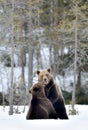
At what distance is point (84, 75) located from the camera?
85.9 feet

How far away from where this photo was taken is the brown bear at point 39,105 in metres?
9.88

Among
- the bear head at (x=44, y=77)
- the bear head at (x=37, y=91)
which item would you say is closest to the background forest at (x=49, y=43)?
the bear head at (x=44, y=77)

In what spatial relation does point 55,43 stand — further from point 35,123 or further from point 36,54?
point 35,123

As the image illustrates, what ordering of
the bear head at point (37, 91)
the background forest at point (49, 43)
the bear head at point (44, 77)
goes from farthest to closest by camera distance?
the background forest at point (49, 43) < the bear head at point (44, 77) < the bear head at point (37, 91)

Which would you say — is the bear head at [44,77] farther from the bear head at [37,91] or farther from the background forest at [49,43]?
the background forest at [49,43]

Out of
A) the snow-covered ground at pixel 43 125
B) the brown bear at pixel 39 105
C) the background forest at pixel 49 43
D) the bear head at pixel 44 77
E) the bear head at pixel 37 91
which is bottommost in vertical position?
the background forest at pixel 49 43

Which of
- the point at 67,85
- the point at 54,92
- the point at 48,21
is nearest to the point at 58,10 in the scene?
the point at 48,21

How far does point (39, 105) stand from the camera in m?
9.95

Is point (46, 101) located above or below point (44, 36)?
above

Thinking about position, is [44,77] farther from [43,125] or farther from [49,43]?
[49,43]

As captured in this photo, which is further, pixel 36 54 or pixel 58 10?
pixel 36 54

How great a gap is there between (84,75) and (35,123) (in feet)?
54.9

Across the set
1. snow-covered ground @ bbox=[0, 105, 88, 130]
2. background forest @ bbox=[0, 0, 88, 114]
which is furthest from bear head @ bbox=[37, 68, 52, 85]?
background forest @ bbox=[0, 0, 88, 114]

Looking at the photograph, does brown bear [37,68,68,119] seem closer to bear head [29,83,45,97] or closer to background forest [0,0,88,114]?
bear head [29,83,45,97]
